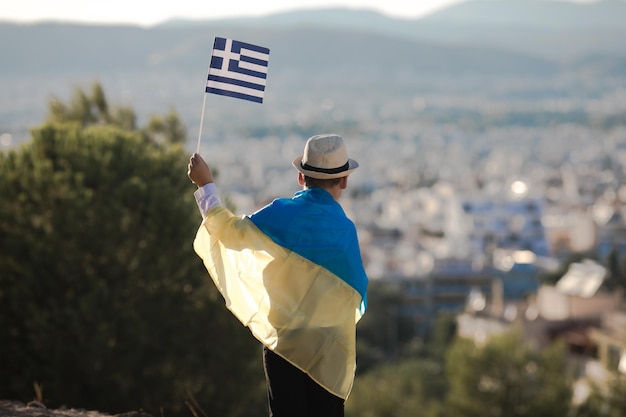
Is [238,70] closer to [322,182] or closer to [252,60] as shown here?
[252,60]

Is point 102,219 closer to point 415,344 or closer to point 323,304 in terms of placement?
point 323,304

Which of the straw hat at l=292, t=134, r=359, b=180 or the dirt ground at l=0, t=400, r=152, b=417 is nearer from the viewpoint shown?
the straw hat at l=292, t=134, r=359, b=180

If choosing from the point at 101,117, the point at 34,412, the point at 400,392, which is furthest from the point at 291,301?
the point at 400,392

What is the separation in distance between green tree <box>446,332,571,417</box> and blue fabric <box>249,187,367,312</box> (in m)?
14.2

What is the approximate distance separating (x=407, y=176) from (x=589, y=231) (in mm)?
71133

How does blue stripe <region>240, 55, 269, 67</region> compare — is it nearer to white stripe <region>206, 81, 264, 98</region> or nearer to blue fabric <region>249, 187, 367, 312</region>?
white stripe <region>206, 81, 264, 98</region>

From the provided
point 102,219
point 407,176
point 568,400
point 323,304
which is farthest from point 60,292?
point 407,176

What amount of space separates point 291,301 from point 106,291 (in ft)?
18.6

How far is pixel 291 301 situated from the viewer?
3.82m

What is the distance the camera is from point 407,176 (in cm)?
13788

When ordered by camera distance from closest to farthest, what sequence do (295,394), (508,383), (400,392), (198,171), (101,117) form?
(295,394), (198,171), (101,117), (508,383), (400,392)

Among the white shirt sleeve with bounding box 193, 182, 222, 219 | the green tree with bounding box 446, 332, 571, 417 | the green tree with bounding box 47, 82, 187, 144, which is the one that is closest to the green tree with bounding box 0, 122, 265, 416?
the white shirt sleeve with bounding box 193, 182, 222, 219

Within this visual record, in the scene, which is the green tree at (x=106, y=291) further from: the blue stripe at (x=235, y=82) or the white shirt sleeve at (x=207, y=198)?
the white shirt sleeve at (x=207, y=198)

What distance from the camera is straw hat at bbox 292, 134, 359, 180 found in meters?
3.80
